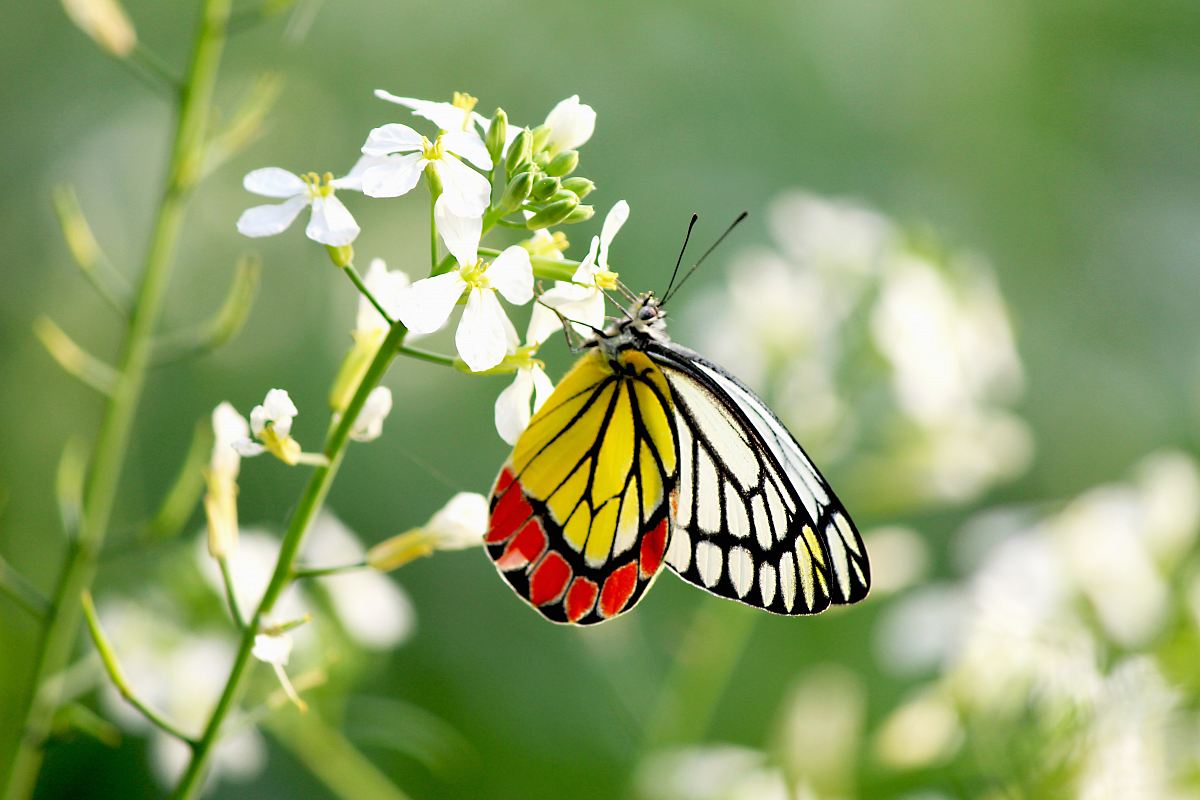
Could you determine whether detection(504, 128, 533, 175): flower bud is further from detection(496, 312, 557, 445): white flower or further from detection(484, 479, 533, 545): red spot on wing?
detection(484, 479, 533, 545): red spot on wing

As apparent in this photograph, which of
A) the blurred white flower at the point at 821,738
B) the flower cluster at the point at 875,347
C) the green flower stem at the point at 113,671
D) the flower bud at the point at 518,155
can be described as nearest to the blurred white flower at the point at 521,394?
the flower bud at the point at 518,155

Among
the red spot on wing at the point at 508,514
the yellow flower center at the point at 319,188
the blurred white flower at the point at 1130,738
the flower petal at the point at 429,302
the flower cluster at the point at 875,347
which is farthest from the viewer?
the flower cluster at the point at 875,347

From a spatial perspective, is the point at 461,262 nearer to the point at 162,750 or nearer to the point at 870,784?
the point at 162,750

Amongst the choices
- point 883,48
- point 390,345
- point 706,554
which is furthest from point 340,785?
point 883,48

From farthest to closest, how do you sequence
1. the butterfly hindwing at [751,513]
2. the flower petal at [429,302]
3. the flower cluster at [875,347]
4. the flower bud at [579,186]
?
the flower cluster at [875,347]
the butterfly hindwing at [751,513]
the flower bud at [579,186]
the flower petal at [429,302]

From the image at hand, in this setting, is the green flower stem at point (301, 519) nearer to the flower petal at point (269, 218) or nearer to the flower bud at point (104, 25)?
the flower petal at point (269, 218)
